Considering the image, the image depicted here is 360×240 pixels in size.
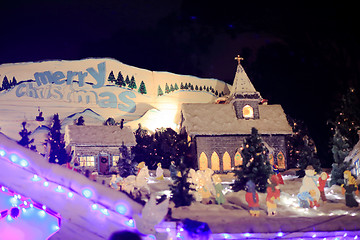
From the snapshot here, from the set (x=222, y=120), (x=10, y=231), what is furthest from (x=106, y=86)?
(x=10, y=231)

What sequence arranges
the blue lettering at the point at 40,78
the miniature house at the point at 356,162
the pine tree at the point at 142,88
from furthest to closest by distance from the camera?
the pine tree at the point at 142,88, the blue lettering at the point at 40,78, the miniature house at the point at 356,162

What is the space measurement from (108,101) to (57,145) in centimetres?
528

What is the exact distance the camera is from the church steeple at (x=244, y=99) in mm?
21578

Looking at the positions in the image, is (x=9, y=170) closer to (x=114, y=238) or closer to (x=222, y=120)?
(x=114, y=238)

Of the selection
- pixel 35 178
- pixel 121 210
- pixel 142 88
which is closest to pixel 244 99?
pixel 142 88

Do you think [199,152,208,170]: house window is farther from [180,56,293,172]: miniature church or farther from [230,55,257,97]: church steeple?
[230,55,257,97]: church steeple

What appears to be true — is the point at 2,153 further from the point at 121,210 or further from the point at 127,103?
the point at 127,103

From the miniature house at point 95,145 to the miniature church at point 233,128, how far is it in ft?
14.1

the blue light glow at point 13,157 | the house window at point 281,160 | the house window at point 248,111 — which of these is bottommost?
the house window at point 281,160

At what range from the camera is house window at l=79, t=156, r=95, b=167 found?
20844 millimetres

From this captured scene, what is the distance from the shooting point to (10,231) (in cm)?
434

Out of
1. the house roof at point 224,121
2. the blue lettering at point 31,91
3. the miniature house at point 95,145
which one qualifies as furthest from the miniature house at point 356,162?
the blue lettering at point 31,91

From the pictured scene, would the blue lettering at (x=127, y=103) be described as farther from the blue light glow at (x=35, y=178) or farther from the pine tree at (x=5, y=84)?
the blue light glow at (x=35, y=178)

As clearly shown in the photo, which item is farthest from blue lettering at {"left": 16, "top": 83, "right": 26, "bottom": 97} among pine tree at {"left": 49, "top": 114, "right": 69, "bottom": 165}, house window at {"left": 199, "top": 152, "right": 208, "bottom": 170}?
house window at {"left": 199, "top": 152, "right": 208, "bottom": 170}
